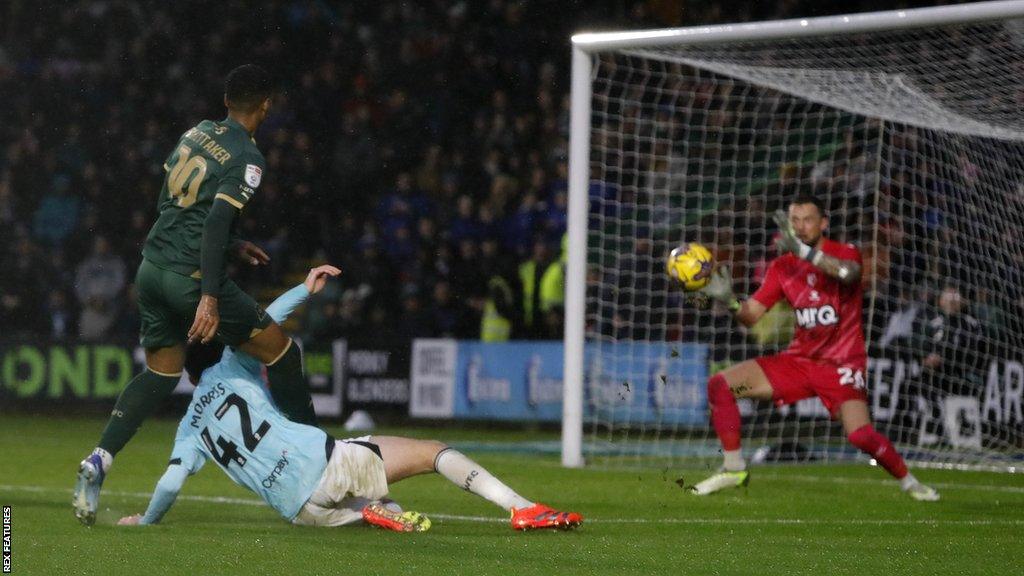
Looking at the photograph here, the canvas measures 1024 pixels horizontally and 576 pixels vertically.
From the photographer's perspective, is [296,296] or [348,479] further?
[296,296]

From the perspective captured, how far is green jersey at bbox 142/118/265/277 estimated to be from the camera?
710 centimetres

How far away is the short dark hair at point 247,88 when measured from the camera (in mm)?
7191

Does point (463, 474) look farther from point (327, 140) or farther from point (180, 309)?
point (327, 140)

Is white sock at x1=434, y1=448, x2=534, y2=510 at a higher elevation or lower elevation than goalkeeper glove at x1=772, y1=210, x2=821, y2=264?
lower

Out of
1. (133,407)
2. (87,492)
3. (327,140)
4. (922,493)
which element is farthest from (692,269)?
(327,140)

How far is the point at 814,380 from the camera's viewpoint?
9281mm

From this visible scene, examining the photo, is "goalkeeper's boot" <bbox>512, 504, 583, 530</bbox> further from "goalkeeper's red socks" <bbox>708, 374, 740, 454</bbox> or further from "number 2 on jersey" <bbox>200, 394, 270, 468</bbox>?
"goalkeeper's red socks" <bbox>708, 374, 740, 454</bbox>

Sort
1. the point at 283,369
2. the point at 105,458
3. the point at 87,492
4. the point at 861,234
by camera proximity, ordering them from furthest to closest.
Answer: the point at 861,234, the point at 283,369, the point at 105,458, the point at 87,492

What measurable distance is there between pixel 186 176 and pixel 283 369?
1.05 metres

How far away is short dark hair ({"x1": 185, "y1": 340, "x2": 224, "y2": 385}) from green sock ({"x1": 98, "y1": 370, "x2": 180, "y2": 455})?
0.28m

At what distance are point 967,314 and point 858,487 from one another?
134 inches

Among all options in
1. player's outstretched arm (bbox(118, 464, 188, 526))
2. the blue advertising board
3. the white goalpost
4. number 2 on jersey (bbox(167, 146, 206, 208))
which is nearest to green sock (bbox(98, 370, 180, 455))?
player's outstretched arm (bbox(118, 464, 188, 526))

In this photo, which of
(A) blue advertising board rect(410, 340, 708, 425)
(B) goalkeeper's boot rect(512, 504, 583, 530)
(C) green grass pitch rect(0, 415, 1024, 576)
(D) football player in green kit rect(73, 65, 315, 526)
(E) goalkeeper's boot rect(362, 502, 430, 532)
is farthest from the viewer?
(A) blue advertising board rect(410, 340, 708, 425)

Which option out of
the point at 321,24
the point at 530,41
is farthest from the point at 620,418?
the point at 321,24
